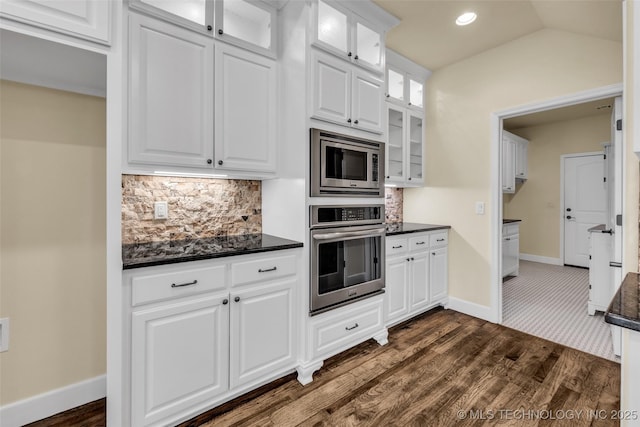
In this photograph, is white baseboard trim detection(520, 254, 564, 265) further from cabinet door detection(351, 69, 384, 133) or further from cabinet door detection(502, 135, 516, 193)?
cabinet door detection(351, 69, 384, 133)

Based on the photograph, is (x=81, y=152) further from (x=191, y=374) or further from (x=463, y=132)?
(x=463, y=132)

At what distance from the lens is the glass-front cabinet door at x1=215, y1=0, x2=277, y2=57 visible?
75.9 inches

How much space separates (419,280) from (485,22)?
7.98ft

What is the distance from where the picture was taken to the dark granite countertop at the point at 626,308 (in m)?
0.84

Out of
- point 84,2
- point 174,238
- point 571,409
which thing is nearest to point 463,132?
point 571,409

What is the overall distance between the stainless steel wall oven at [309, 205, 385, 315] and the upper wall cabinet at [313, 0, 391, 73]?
1.16 meters

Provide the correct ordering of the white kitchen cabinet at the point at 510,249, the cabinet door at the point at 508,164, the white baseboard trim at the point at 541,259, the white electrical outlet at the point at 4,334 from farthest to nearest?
the white baseboard trim at the point at 541,259, the cabinet door at the point at 508,164, the white kitchen cabinet at the point at 510,249, the white electrical outlet at the point at 4,334

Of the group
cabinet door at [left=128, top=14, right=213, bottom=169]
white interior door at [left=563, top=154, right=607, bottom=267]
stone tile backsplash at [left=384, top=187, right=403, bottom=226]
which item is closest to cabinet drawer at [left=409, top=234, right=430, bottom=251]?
stone tile backsplash at [left=384, top=187, right=403, bottom=226]

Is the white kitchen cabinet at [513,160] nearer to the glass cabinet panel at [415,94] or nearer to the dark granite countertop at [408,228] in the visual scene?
the glass cabinet panel at [415,94]

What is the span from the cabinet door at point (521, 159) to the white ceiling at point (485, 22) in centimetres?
329

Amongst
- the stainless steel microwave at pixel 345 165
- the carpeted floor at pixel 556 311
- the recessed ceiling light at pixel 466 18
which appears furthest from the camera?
the carpeted floor at pixel 556 311

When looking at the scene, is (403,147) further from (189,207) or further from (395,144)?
(189,207)

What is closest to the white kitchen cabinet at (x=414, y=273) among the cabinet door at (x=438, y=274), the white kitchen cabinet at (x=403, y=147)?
the cabinet door at (x=438, y=274)

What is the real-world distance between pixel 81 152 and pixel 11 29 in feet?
2.39
